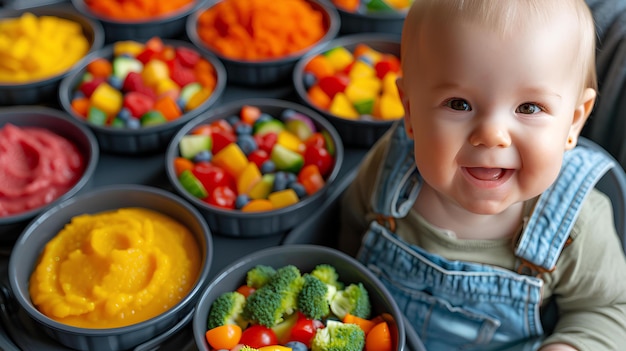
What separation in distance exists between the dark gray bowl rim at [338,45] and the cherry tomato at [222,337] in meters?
0.71

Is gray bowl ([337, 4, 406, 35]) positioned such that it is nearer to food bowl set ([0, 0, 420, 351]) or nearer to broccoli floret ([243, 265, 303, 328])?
food bowl set ([0, 0, 420, 351])

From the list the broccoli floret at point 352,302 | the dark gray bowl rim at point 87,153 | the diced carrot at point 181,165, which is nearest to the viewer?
the broccoli floret at point 352,302

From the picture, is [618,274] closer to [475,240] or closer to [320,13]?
[475,240]

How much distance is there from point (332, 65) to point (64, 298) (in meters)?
1.00

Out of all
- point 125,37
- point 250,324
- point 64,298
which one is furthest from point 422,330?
point 125,37

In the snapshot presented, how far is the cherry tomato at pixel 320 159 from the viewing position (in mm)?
1612

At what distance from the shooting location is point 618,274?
123 cm

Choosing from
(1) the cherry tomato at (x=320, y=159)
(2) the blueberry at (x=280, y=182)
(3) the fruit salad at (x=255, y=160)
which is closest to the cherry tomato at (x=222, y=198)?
(3) the fruit salad at (x=255, y=160)

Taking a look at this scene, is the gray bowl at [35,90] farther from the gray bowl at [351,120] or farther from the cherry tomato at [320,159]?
the cherry tomato at [320,159]

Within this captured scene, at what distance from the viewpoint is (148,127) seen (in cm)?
169

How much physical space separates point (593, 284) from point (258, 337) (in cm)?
61

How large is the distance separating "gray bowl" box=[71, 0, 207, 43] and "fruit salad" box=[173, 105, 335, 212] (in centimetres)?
48

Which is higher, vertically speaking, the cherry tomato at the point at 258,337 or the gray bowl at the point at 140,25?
the gray bowl at the point at 140,25

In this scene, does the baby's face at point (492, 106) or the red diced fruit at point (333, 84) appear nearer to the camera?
the baby's face at point (492, 106)
